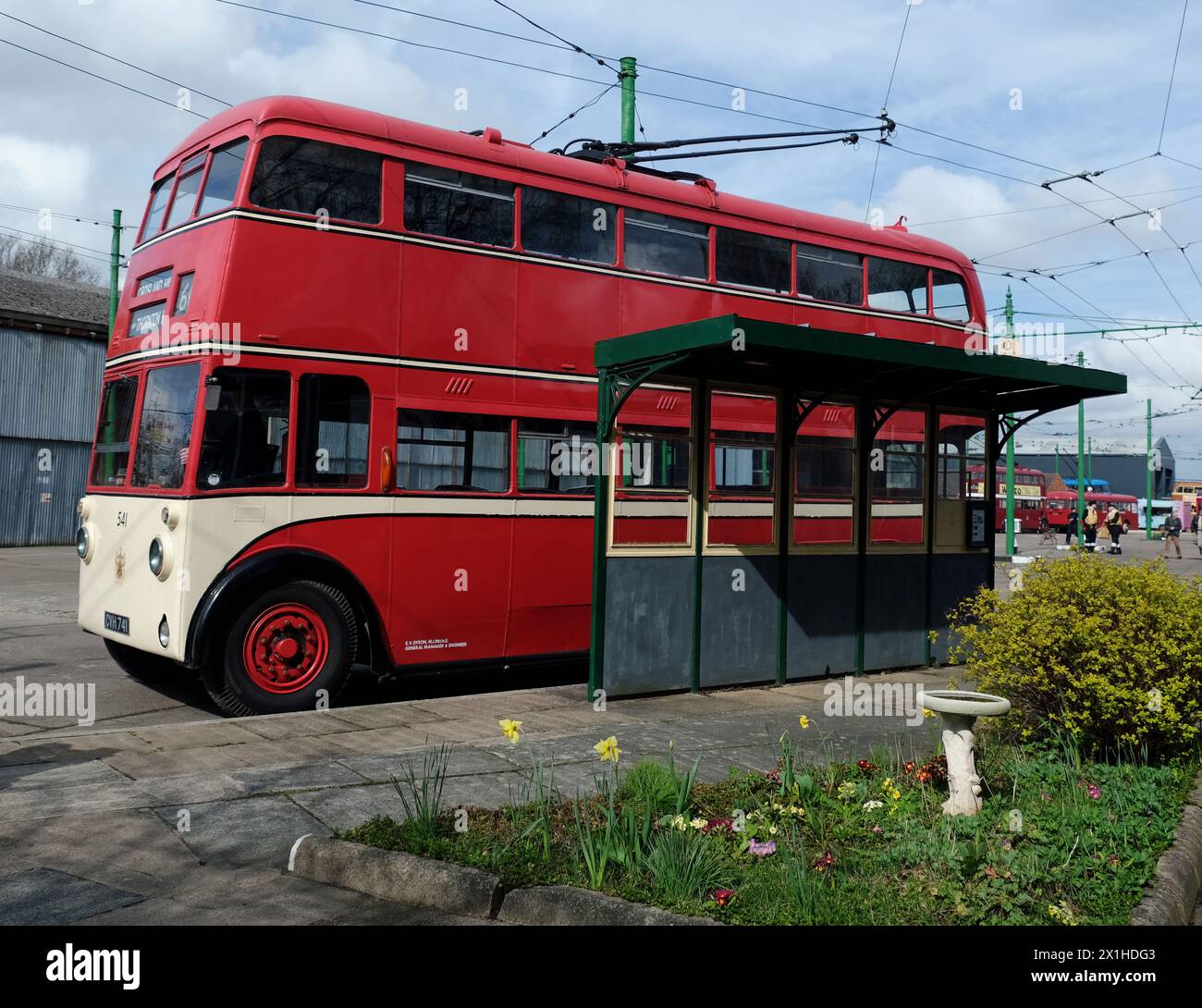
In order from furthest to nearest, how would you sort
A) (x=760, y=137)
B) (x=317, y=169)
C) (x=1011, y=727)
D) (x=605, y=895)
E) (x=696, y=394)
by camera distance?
(x=760, y=137), (x=696, y=394), (x=317, y=169), (x=1011, y=727), (x=605, y=895)

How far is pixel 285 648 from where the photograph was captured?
30.8ft

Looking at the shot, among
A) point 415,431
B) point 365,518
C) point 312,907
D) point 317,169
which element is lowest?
point 312,907

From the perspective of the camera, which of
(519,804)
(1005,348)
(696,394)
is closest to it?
(519,804)

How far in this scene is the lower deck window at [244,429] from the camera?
9023 millimetres

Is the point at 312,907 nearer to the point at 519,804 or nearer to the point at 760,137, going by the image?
the point at 519,804

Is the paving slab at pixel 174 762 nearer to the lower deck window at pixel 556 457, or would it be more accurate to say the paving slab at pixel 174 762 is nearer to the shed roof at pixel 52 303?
→ the lower deck window at pixel 556 457

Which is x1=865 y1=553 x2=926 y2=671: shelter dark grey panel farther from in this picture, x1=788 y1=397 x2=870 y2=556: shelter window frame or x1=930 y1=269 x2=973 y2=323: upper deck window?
x1=930 y1=269 x2=973 y2=323: upper deck window

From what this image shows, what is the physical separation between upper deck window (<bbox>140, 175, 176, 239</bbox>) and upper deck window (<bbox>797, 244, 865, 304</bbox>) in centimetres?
674

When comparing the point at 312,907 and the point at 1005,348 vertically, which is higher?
the point at 1005,348

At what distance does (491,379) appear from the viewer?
10.7 metres

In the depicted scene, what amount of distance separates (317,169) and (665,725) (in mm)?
5499

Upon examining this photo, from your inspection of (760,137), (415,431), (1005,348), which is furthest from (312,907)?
(1005,348)

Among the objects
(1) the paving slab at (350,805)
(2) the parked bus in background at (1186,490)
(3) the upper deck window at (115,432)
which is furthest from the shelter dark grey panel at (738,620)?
(2) the parked bus in background at (1186,490)

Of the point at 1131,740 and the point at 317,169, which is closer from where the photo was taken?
the point at 1131,740
